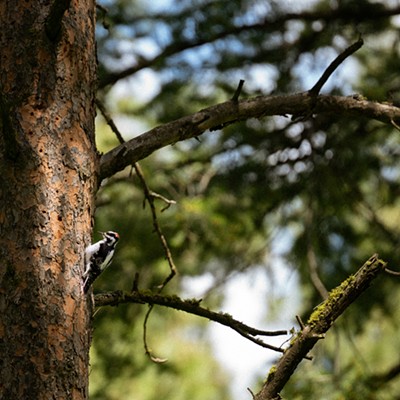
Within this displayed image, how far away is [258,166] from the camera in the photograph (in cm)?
534

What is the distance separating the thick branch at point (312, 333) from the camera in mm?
2137

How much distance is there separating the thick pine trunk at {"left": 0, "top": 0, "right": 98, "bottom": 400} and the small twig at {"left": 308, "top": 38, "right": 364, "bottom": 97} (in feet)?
2.32

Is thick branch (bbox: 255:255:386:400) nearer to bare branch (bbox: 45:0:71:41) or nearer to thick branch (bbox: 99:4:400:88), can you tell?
bare branch (bbox: 45:0:71:41)

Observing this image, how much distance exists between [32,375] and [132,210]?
159 inches

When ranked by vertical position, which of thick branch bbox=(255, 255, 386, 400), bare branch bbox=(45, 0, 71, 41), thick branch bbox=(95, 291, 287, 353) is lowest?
thick branch bbox=(255, 255, 386, 400)

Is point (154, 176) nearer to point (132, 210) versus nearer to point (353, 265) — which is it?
point (132, 210)

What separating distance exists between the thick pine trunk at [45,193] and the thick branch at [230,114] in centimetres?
12

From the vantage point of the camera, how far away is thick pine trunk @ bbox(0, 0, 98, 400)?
6.69 feet

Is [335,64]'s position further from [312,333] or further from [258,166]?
[258,166]

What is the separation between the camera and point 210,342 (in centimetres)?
1251

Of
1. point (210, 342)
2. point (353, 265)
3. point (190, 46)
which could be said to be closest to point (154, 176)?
point (190, 46)

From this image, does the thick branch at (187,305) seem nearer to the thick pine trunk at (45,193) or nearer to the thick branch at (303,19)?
the thick pine trunk at (45,193)

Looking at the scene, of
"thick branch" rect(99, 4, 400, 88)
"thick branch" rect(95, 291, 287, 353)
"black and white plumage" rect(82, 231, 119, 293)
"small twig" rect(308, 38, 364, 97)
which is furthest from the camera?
"thick branch" rect(99, 4, 400, 88)

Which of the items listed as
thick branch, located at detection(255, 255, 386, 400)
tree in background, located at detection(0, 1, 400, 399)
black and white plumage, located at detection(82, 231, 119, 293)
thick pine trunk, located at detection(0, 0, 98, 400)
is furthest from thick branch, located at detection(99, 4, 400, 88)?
thick branch, located at detection(255, 255, 386, 400)
